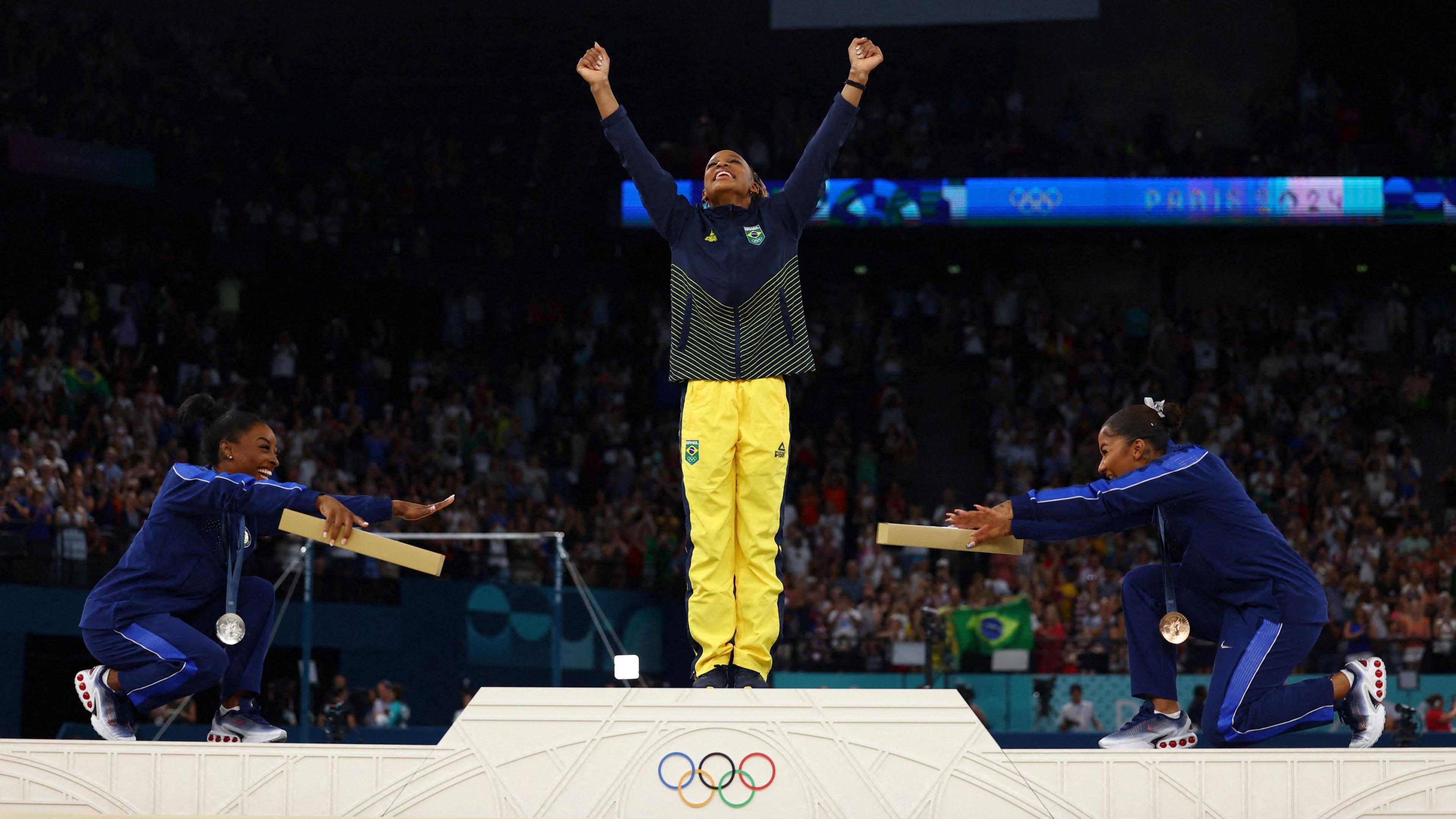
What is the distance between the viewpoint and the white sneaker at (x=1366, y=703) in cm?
532

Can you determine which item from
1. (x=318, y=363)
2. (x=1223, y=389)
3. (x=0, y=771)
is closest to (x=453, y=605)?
(x=318, y=363)

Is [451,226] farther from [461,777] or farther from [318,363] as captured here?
[461,777]

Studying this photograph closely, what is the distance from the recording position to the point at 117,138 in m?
19.2

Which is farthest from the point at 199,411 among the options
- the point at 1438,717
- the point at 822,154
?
the point at 1438,717

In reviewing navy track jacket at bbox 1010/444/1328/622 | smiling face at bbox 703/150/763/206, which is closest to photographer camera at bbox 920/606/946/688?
navy track jacket at bbox 1010/444/1328/622

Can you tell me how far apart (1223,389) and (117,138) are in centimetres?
1502

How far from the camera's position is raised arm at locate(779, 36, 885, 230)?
5812mm

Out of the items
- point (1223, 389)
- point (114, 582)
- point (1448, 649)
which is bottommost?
point (1448, 649)

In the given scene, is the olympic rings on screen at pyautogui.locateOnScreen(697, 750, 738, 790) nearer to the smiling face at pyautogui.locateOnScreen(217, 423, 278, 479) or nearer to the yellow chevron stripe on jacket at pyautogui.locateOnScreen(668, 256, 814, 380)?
the yellow chevron stripe on jacket at pyautogui.locateOnScreen(668, 256, 814, 380)

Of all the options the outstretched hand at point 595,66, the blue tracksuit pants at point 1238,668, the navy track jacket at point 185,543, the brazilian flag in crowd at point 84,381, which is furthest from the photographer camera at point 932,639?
the brazilian flag in crowd at point 84,381

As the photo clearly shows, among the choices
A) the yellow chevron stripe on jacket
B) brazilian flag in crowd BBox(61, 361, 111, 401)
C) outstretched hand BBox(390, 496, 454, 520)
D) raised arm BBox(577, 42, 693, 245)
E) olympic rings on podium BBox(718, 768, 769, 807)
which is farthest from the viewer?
brazilian flag in crowd BBox(61, 361, 111, 401)

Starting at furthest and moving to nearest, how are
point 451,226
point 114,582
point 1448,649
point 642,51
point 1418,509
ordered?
1. point 642,51
2. point 451,226
3. point 1418,509
4. point 1448,649
5. point 114,582

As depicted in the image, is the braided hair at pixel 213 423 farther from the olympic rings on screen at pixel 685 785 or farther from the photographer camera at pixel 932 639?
the photographer camera at pixel 932 639

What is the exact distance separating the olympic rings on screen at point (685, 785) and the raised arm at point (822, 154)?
7.75 ft
